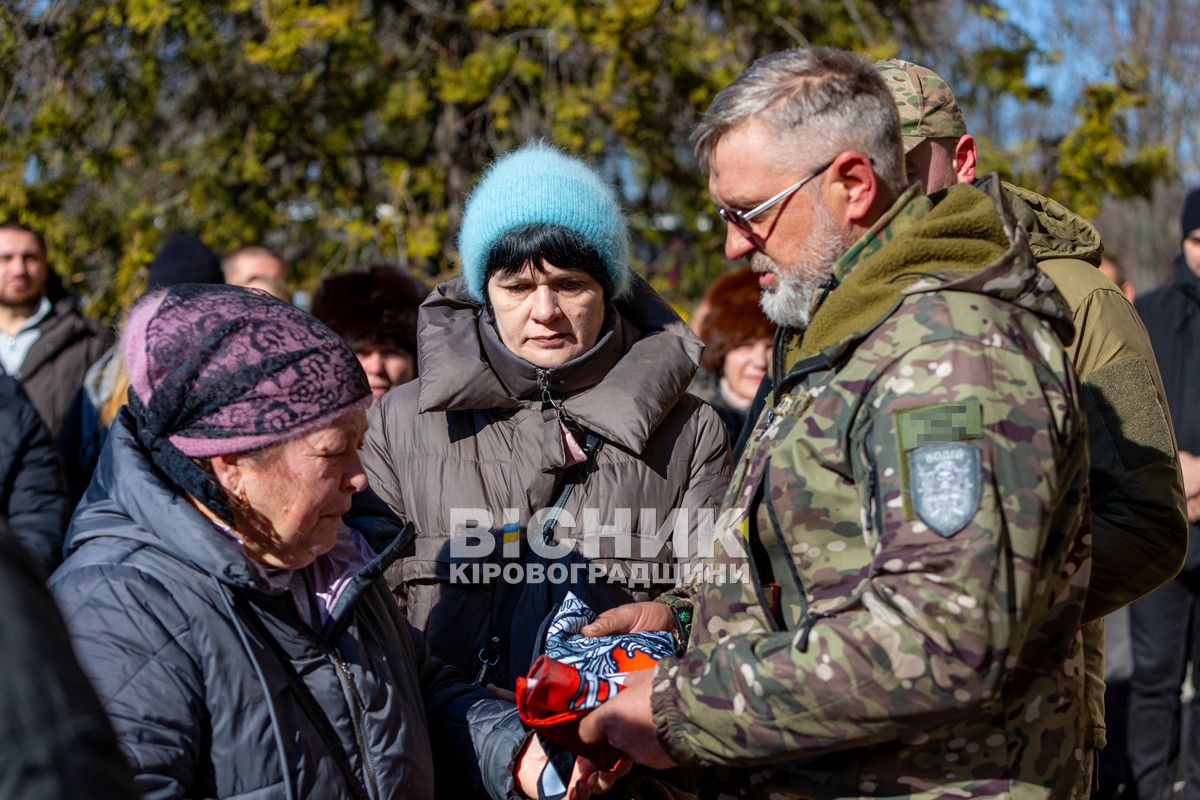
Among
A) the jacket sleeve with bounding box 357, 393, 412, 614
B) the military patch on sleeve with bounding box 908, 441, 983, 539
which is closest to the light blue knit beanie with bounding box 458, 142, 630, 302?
the jacket sleeve with bounding box 357, 393, 412, 614

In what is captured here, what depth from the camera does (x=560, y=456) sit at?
Result: 2.62m

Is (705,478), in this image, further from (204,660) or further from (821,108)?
(204,660)

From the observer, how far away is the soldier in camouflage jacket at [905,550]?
1.51 m

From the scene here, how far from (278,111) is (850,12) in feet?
10.6

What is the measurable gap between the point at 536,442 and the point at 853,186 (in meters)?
1.11

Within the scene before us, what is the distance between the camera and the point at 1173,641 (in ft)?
15.2

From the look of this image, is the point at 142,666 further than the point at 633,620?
No

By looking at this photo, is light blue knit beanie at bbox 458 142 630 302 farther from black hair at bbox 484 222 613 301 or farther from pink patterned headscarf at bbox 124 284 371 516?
pink patterned headscarf at bbox 124 284 371 516

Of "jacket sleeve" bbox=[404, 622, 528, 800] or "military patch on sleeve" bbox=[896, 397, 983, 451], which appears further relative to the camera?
"jacket sleeve" bbox=[404, 622, 528, 800]

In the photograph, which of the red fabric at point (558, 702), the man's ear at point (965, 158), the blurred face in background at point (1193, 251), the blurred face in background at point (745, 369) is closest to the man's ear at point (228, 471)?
the red fabric at point (558, 702)

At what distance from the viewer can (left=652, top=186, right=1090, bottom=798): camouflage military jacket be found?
4.95ft

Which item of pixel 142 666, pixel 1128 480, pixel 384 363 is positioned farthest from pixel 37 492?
pixel 1128 480

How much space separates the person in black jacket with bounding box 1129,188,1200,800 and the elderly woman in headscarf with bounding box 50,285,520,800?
3726mm

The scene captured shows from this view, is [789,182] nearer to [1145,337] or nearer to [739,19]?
[1145,337]
